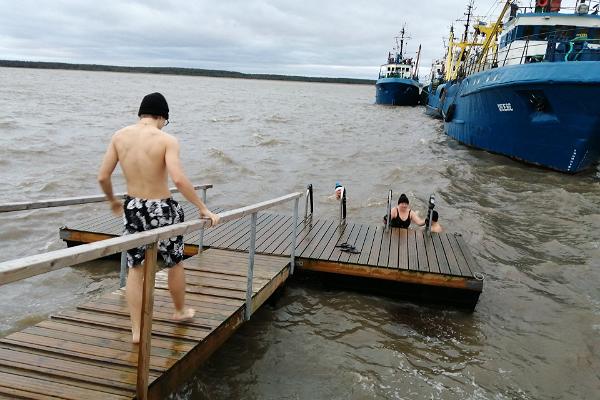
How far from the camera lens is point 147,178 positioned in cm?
301

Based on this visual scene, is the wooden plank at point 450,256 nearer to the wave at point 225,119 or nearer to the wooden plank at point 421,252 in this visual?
the wooden plank at point 421,252

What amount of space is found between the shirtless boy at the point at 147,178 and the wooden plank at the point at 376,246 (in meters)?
3.18

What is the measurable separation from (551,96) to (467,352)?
Result: 1119cm

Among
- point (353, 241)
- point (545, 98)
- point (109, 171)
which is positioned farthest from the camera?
point (545, 98)

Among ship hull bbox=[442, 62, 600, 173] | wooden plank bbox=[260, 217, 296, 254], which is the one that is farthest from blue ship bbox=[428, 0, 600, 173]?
wooden plank bbox=[260, 217, 296, 254]

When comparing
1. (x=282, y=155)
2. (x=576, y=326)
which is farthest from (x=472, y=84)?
(x=576, y=326)

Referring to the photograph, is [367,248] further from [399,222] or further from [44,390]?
[44,390]

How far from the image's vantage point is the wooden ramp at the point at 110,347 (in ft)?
8.90

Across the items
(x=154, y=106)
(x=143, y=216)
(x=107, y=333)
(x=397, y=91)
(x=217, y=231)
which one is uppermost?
(x=397, y=91)

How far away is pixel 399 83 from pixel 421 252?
47.5m

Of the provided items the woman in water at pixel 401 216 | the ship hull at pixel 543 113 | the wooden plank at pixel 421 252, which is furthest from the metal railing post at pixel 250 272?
the ship hull at pixel 543 113

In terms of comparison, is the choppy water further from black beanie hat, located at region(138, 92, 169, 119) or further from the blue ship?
black beanie hat, located at region(138, 92, 169, 119)

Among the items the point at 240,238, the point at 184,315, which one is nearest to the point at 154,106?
the point at 184,315

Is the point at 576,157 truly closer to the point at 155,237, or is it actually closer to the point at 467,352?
the point at 467,352
